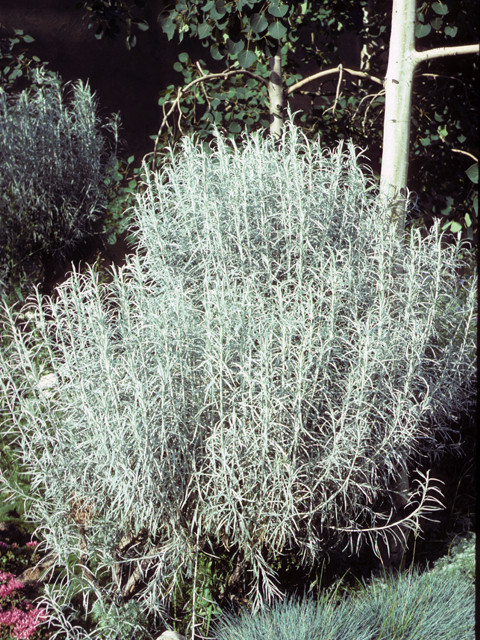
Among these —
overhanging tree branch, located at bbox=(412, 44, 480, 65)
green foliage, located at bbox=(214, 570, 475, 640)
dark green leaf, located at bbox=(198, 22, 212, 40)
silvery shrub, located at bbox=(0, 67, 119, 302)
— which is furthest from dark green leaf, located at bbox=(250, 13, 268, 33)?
green foliage, located at bbox=(214, 570, 475, 640)

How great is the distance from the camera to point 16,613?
2041 millimetres

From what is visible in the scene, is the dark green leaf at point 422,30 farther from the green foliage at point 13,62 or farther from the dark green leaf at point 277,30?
the green foliage at point 13,62

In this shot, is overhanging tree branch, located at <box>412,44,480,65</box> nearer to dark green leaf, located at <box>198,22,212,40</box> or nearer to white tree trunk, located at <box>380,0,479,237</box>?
white tree trunk, located at <box>380,0,479,237</box>

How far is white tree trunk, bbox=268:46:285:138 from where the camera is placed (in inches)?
145

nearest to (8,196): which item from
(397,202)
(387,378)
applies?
(397,202)

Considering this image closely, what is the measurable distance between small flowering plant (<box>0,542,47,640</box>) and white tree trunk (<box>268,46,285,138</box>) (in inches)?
108

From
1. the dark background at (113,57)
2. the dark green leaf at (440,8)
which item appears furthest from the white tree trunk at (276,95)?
the dark background at (113,57)

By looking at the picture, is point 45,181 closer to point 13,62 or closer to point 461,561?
point 13,62

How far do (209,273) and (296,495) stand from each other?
92cm

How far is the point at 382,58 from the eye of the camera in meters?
4.73

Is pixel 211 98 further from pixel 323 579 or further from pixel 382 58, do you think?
pixel 323 579

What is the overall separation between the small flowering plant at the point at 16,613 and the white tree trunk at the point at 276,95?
9.04 feet

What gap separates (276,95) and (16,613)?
308cm

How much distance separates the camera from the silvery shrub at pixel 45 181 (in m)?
4.11
